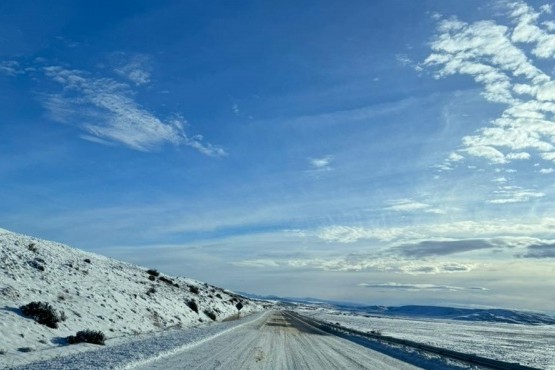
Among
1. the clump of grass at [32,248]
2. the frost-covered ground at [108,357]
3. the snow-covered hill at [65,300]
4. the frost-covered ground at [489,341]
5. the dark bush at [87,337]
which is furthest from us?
the frost-covered ground at [489,341]

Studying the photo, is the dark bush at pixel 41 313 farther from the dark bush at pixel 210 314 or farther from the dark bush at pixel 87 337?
the dark bush at pixel 210 314

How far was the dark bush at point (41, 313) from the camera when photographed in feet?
66.3

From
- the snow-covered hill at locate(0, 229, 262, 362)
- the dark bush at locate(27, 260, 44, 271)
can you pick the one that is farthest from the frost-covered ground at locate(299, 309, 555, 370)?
the dark bush at locate(27, 260, 44, 271)

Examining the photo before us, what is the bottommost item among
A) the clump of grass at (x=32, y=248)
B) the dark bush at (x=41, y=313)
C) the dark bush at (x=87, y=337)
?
the dark bush at (x=87, y=337)

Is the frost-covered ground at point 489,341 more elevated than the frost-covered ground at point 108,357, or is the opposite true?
the frost-covered ground at point 108,357

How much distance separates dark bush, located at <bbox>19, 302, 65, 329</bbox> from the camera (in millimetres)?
20219

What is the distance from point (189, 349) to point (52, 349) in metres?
6.05

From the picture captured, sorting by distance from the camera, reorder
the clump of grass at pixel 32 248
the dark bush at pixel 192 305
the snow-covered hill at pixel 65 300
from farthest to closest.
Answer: the dark bush at pixel 192 305 < the clump of grass at pixel 32 248 < the snow-covered hill at pixel 65 300

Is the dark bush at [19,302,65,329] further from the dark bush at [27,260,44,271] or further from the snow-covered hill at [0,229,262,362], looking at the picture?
the dark bush at [27,260,44,271]

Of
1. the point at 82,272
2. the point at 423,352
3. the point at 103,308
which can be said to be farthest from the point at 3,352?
the point at 423,352

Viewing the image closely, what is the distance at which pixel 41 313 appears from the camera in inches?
810

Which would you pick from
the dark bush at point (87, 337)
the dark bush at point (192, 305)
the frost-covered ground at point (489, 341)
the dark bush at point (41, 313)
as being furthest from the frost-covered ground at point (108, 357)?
the dark bush at point (192, 305)

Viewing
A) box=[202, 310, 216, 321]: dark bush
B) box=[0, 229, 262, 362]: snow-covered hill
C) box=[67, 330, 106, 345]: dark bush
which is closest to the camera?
box=[0, 229, 262, 362]: snow-covered hill

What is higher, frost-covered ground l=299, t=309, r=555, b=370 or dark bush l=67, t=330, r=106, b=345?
dark bush l=67, t=330, r=106, b=345
